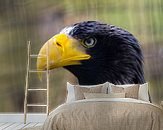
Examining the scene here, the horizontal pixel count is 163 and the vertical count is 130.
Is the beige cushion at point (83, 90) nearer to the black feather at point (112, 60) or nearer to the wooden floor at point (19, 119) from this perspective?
the black feather at point (112, 60)

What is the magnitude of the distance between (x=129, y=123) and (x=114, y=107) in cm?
25

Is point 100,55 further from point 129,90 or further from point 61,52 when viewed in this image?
point 129,90

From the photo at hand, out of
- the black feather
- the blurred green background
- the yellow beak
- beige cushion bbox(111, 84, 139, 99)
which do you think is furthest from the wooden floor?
beige cushion bbox(111, 84, 139, 99)

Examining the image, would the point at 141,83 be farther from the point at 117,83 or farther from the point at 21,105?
the point at 21,105

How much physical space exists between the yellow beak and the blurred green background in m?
0.15

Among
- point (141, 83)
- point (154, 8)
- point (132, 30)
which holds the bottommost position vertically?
point (141, 83)

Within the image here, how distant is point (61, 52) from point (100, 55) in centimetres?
58

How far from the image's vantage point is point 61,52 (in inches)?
207

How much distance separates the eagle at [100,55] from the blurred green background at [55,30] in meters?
0.13

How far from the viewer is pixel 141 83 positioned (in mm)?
5258

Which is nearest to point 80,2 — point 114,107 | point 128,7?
A: point 128,7

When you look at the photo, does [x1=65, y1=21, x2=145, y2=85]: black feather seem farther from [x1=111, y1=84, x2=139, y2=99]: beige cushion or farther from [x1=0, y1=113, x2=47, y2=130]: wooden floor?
[x1=0, y1=113, x2=47, y2=130]: wooden floor

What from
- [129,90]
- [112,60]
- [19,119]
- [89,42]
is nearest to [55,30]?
[89,42]

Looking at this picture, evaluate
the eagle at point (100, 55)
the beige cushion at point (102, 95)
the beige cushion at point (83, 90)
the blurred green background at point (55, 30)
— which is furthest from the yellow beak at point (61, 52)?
the beige cushion at point (102, 95)
